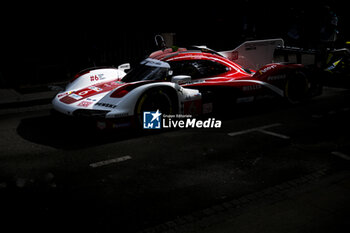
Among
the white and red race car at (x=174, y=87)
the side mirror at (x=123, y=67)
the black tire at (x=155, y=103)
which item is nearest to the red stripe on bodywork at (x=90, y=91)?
the white and red race car at (x=174, y=87)

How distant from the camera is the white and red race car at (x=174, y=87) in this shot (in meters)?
6.61

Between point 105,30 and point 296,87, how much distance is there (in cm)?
847

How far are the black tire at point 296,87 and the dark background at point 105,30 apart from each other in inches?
238

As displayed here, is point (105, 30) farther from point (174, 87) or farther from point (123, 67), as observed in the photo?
point (174, 87)

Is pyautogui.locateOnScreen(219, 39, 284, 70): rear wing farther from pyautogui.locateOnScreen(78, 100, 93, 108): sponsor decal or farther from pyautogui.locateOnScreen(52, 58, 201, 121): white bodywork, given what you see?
pyautogui.locateOnScreen(78, 100, 93, 108): sponsor decal

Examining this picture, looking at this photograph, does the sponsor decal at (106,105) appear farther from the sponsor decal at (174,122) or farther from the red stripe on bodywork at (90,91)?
the sponsor decal at (174,122)

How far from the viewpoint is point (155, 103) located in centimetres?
694

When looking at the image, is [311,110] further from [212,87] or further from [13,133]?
[13,133]

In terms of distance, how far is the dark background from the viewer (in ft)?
43.4

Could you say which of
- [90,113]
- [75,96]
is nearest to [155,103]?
[90,113]

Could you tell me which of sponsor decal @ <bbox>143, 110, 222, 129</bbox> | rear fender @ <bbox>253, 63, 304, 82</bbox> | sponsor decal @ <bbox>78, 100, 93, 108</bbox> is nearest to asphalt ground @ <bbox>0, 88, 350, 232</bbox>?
sponsor decal @ <bbox>143, 110, 222, 129</bbox>

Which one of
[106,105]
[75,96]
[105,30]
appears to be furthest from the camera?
[105,30]

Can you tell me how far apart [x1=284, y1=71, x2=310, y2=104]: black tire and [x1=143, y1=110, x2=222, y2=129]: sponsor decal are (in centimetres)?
219

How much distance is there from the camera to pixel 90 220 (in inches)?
157
